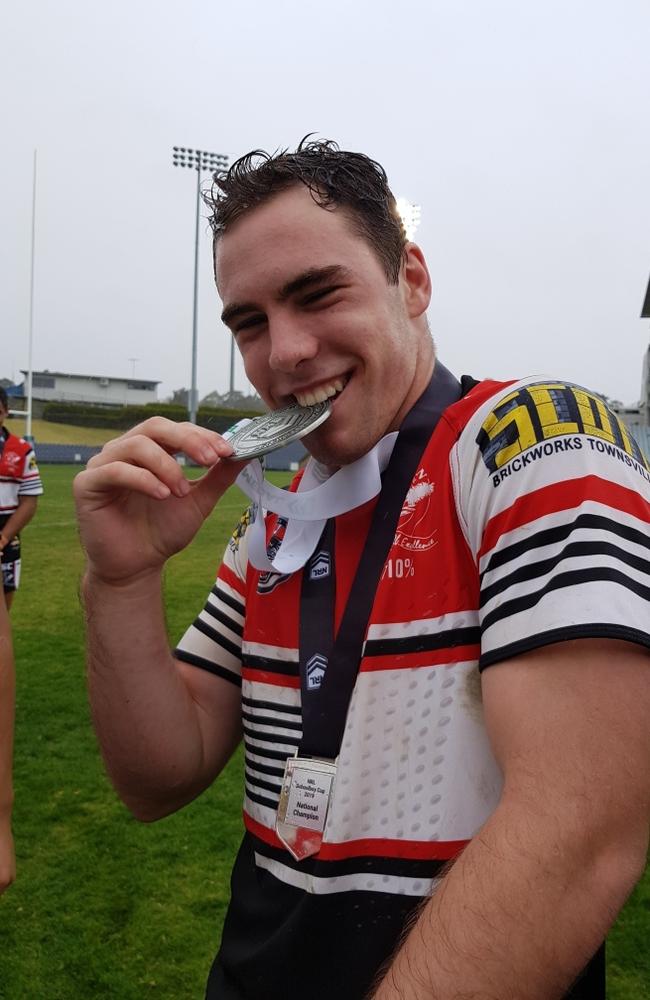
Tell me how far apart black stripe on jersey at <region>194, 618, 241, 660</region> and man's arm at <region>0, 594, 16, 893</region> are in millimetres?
657

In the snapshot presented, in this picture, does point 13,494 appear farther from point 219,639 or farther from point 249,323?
point 249,323

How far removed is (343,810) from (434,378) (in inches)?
33.5

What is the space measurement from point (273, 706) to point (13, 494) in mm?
5661

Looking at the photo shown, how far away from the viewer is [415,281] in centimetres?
166

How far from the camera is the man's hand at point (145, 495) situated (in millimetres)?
1400

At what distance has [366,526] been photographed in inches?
56.9

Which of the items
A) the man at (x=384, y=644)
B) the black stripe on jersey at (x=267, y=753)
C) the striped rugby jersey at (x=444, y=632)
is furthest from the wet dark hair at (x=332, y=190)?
the black stripe on jersey at (x=267, y=753)

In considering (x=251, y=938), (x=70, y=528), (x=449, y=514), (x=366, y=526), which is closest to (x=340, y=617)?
(x=366, y=526)

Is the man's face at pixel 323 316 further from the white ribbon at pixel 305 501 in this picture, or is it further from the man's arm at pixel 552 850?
the man's arm at pixel 552 850

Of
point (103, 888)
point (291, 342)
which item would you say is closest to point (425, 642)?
point (291, 342)

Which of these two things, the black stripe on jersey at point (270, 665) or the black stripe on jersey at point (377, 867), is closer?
the black stripe on jersey at point (377, 867)

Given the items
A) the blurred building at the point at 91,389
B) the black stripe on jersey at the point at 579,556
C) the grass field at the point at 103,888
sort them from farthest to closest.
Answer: the blurred building at the point at 91,389 → the grass field at the point at 103,888 → the black stripe on jersey at the point at 579,556

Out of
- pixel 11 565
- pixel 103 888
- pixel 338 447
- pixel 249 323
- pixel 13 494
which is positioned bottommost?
pixel 103 888

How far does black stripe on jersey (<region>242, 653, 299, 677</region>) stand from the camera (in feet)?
4.66
